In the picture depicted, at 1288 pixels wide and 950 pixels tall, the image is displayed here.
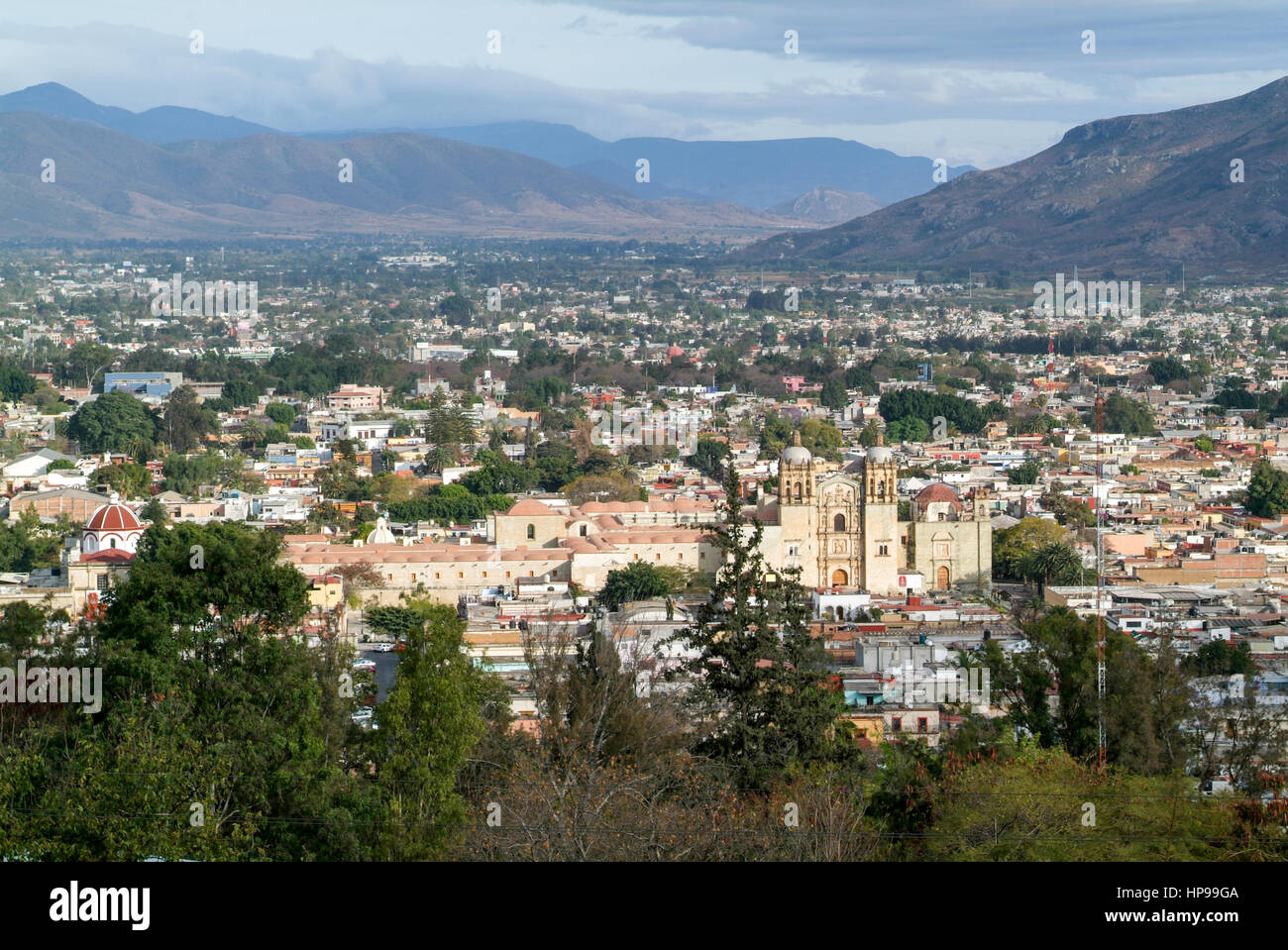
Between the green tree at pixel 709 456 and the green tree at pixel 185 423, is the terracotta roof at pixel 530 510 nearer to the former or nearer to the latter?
the green tree at pixel 709 456

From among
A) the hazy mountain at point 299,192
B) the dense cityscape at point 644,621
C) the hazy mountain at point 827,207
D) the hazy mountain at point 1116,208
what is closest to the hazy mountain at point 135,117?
the hazy mountain at point 299,192

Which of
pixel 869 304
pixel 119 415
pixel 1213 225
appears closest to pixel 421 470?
pixel 119 415

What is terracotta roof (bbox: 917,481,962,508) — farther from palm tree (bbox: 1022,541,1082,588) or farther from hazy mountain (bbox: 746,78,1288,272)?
hazy mountain (bbox: 746,78,1288,272)

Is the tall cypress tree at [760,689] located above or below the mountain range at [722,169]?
below

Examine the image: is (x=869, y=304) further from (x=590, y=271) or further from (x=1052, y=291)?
(x=590, y=271)

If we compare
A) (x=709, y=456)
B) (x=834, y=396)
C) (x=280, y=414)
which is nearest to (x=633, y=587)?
(x=709, y=456)
